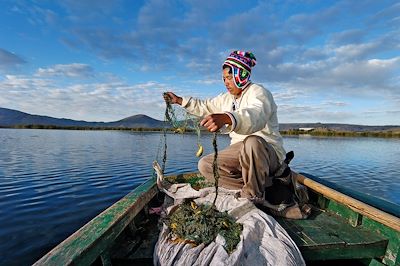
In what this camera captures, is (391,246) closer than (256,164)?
Yes

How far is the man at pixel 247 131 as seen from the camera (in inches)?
131

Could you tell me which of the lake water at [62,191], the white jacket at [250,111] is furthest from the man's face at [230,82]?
the lake water at [62,191]

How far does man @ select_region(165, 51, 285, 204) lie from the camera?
10.9ft

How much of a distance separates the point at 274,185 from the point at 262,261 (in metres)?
1.80

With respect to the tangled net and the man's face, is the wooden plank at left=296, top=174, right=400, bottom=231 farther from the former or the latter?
the man's face

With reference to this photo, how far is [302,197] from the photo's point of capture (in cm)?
453

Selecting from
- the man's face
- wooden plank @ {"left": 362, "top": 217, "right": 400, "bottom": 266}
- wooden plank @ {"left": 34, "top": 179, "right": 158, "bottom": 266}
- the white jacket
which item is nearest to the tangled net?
wooden plank @ {"left": 34, "top": 179, "right": 158, "bottom": 266}

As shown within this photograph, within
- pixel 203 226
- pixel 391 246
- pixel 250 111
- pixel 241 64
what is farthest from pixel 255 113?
pixel 391 246

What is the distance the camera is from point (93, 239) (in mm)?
2277

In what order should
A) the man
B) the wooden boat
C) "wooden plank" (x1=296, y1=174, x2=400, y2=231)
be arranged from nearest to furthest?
1. the wooden boat
2. "wooden plank" (x1=296, y1=174, x2=400, y2=231)
3. the man

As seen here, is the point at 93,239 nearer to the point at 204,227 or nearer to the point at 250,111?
the point at 204,227

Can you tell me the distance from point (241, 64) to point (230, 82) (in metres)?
0.38

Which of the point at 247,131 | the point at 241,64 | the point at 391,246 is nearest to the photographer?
the point at 391,246

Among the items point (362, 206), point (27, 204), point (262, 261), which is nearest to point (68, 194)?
point (27, 204)
